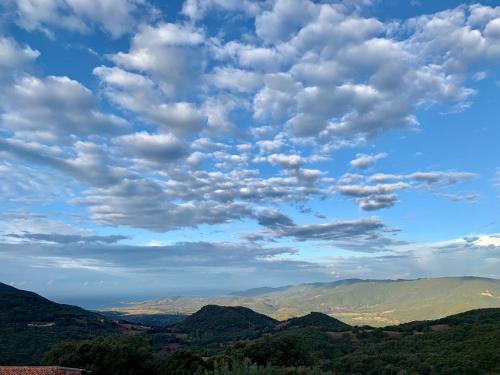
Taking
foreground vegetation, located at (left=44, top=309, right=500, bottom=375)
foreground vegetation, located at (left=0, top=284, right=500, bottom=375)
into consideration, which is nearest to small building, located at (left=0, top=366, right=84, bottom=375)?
foreground vegetation, located at (left=44, top=309, right=500, bottom=375)

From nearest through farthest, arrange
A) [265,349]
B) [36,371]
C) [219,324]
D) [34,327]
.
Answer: [36,371] → [265,349] → [34,327] → [219,324]

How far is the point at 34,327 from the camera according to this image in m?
126

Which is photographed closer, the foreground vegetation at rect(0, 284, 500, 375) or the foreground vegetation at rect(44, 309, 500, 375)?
the foreground vegetation at rect(44, 309, 500, 375)

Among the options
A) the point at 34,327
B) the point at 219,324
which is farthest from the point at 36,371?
the point at 219,324

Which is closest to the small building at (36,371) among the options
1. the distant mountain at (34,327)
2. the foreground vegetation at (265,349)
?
the foreground vegetation at (265,349)

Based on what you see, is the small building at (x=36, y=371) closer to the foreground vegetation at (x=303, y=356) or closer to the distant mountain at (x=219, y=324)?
the foreground vegetation at (x=303, y=356)

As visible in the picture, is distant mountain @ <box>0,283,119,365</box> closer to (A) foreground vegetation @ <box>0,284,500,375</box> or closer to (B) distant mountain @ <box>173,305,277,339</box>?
(A) foreground vegetation @ <box>0,284,500,375</box>

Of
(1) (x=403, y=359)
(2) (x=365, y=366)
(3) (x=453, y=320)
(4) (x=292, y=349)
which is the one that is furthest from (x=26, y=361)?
(3) (x=453, y=320)

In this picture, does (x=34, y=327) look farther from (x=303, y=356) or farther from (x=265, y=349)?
(x=303, y=356)

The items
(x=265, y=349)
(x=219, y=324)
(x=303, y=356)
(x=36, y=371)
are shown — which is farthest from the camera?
(x=219, y=324)

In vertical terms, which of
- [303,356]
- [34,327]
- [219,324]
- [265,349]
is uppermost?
[34,327]

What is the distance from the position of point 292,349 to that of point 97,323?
115101 millimetres

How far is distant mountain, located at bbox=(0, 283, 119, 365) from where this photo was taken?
9871cm

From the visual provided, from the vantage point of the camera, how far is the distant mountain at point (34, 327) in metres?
98.7
